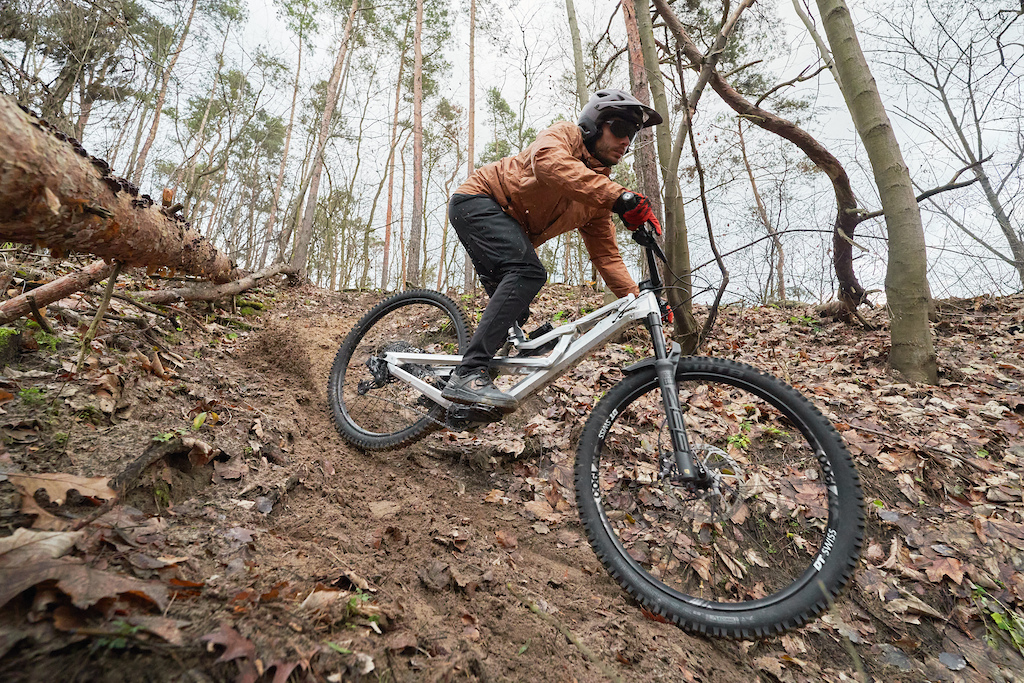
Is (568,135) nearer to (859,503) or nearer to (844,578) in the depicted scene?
(859,503)

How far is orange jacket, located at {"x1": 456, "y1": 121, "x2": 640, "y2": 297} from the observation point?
2.46 metres

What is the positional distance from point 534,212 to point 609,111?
2.47ft

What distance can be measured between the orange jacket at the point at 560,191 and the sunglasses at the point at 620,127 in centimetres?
19

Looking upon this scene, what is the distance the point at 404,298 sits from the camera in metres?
3.95

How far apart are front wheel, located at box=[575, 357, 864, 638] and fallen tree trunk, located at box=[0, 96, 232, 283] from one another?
2.66 meters

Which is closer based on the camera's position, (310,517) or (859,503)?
(859,503)

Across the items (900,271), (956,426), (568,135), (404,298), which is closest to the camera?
(568,135)

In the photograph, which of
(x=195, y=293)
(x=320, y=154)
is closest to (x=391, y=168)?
(x=320, y=154)

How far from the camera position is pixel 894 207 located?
182 inches

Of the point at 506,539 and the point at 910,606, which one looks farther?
the point at 506,539

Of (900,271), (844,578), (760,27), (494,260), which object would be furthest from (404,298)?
(760,27)

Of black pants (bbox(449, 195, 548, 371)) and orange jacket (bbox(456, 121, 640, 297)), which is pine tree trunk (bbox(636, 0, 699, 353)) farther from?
black pants (bbox(449, 195, 548, 371))

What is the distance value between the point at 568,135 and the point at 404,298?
2.00m

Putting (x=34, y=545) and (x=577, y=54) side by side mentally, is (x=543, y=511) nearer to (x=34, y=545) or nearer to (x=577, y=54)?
(x=34, y=545)
